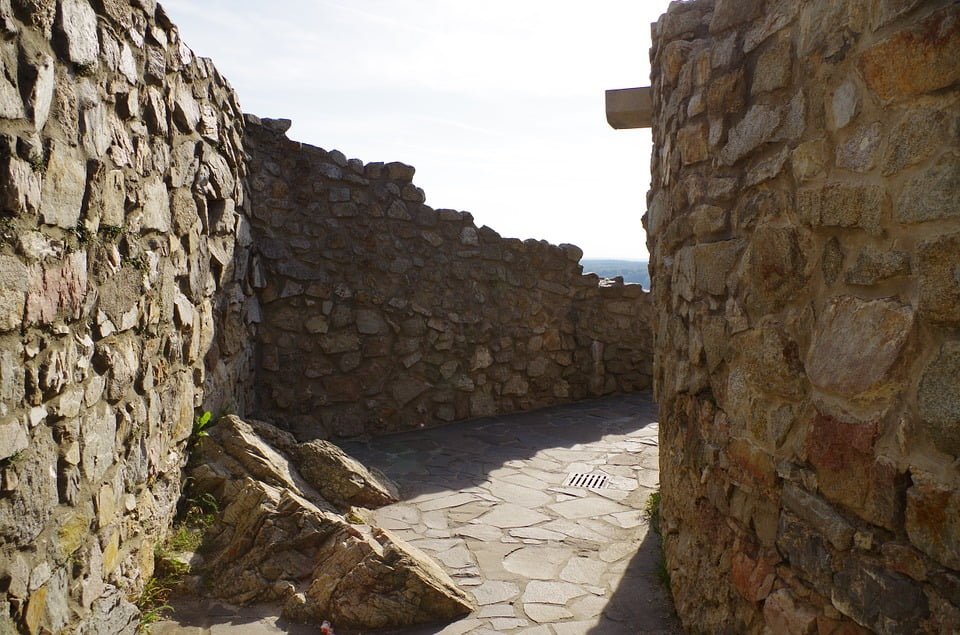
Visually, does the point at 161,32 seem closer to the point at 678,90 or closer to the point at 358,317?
the point at 678,90

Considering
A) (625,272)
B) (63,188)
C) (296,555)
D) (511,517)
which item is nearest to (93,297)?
(63,188)

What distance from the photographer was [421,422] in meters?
6.71

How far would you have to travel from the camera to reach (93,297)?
8.34 feet

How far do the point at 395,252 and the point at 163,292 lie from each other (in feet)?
10.8

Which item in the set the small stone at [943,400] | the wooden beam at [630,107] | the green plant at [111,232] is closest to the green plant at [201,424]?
the green plant at [111,232]

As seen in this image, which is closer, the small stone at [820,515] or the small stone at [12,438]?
the small stone at [820,515]

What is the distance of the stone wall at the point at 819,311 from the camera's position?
151cm

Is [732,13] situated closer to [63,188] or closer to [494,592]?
[63,188]

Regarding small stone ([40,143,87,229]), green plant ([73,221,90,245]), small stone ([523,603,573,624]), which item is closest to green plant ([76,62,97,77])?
small stone ([40,143,87,229])

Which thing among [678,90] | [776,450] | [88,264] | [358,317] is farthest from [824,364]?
[358,317]

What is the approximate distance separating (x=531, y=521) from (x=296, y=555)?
145cm

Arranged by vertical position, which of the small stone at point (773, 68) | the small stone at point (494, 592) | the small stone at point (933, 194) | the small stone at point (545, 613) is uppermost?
the small stone at point (773, 68)

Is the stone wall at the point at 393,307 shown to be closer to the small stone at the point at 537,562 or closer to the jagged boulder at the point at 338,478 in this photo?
the jagged boulder at the point at 338,478

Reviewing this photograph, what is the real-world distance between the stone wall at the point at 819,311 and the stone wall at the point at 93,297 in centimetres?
201
